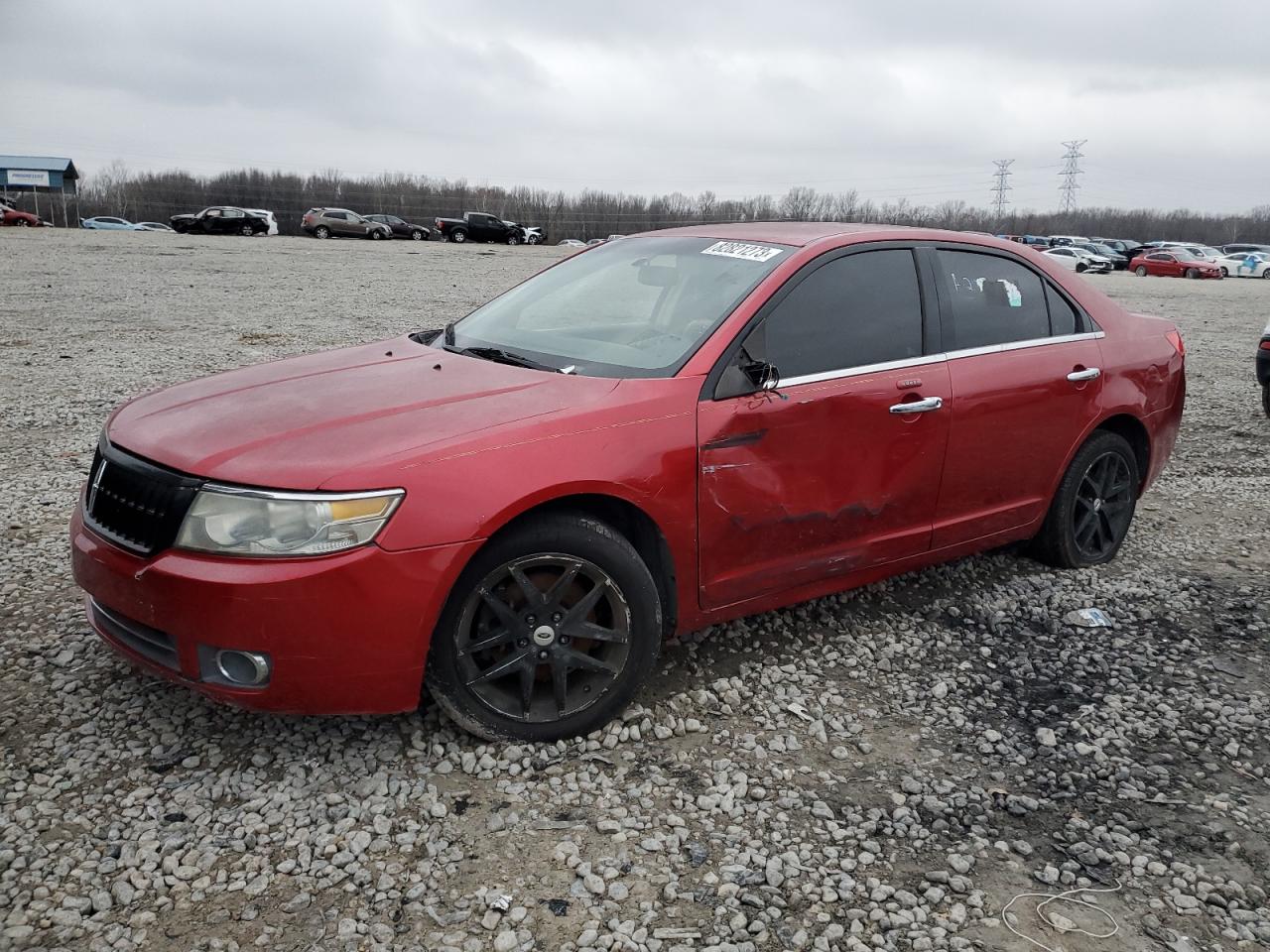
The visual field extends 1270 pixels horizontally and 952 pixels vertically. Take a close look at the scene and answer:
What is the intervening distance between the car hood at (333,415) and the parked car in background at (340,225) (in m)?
45.7

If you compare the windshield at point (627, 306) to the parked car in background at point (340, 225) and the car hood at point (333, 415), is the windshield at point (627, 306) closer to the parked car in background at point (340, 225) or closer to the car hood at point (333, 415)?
the car hood at point (333, 415)

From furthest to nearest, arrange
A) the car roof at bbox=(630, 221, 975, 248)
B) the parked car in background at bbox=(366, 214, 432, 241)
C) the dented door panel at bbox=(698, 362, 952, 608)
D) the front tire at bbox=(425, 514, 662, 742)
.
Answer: the parked car in background at bbox=(366, 214, 432, 241), the car roof at bbox=(630, 221, 975, 248), the dented door panel at bbox=(698, 362, 952, 608), the front tire at bbox=(425, 514, 662, 742)

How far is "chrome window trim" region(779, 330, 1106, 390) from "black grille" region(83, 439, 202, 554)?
2.01 meters

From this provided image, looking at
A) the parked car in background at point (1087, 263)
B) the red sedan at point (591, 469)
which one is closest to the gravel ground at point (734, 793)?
the red sedan at point (591, 469)

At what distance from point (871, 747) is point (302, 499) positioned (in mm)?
1998

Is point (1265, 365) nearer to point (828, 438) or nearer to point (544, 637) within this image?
point (828, 438)

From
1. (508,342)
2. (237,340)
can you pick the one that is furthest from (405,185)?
(508,342)

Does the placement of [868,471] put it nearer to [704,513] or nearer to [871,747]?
[704,513]

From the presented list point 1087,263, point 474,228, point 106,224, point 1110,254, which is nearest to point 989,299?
point 474,228

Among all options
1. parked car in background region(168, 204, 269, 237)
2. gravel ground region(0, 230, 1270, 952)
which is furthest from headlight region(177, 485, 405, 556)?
parked car in background region(168, 204, 269, 237)

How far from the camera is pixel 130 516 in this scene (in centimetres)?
297

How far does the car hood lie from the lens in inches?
113

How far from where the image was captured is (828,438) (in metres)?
3.66

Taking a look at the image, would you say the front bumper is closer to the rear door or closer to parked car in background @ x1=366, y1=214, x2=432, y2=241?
the rear door
